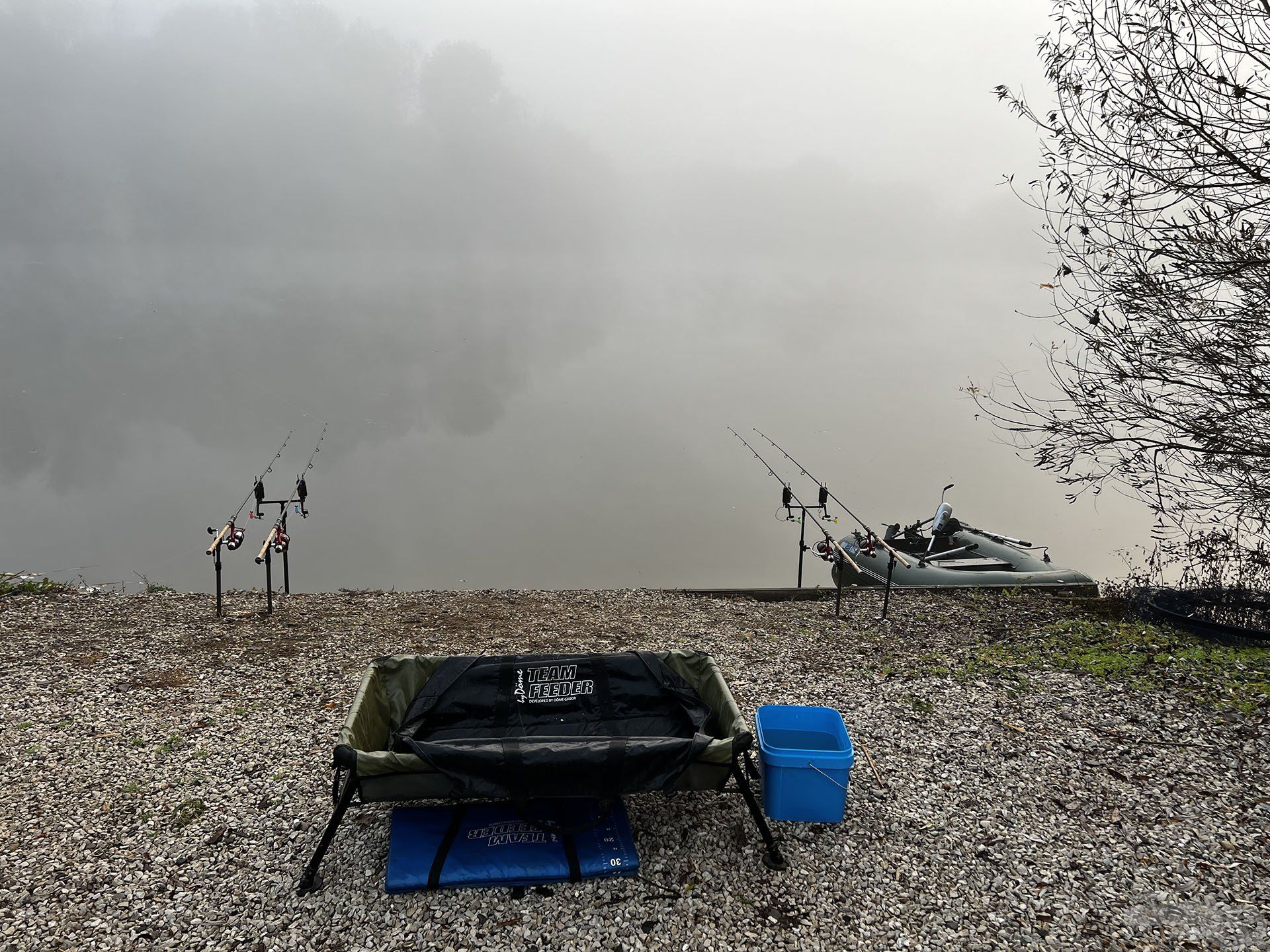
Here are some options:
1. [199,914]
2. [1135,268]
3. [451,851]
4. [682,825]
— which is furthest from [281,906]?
[1135,268]

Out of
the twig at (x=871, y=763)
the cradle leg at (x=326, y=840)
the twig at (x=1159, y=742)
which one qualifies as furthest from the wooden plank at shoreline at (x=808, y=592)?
the cradle leg at (x=326, y=840)

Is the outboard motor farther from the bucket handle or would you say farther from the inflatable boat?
the bucket handle

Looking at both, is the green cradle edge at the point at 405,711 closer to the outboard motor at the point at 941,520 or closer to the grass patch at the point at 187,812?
the grass patch at the point at 187,812

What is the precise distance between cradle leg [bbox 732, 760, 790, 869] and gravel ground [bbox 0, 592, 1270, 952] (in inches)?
1.8

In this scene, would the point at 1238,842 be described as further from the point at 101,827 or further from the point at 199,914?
the point at 101,827

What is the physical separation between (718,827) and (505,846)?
88 centimetres

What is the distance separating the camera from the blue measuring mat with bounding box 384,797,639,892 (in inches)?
113

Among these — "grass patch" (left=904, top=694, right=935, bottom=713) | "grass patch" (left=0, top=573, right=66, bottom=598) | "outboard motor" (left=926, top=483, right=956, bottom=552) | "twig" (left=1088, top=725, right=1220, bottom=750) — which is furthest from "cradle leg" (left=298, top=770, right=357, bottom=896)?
"outboard motor" (left=926, top=483, right=956, bottom=552)

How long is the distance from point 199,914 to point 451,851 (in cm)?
88

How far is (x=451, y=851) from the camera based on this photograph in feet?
9.78

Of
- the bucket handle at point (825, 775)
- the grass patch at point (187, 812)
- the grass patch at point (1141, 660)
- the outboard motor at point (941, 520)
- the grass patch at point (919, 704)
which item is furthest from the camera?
the outboard motor at point (941, 520)

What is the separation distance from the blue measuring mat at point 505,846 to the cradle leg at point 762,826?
0.48 metres

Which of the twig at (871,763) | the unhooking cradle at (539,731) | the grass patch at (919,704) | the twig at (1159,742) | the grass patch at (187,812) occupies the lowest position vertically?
the grass patch at (187,812)

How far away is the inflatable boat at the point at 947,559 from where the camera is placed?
8.52m
